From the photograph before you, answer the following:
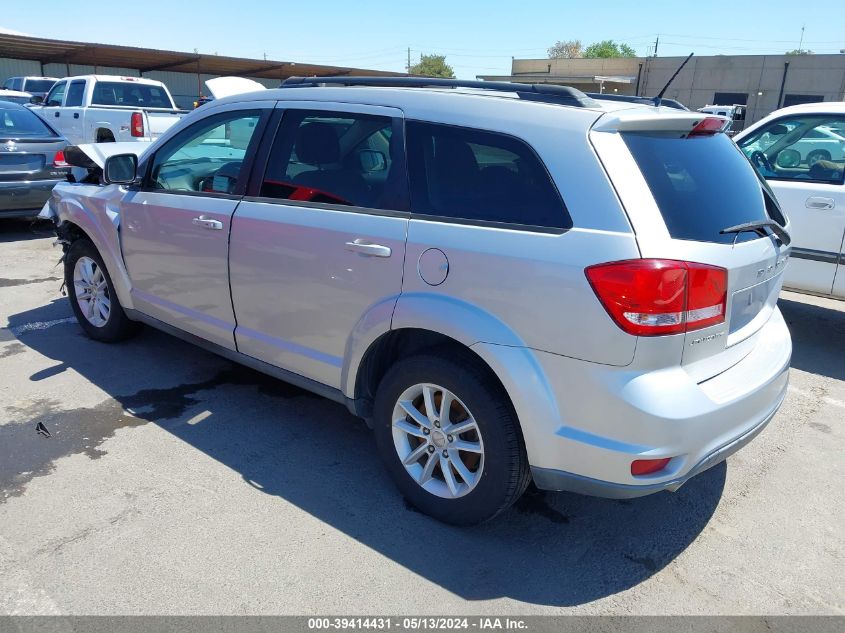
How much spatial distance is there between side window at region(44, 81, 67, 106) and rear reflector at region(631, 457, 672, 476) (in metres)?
14.4

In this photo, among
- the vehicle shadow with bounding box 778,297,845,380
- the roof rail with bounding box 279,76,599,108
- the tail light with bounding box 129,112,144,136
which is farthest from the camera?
the tail light with bounding box 129,112,144,136

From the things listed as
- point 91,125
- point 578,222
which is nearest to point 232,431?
point 578,222

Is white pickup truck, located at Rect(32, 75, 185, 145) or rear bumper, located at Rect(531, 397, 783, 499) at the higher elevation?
white pickup truck, located at Rect(32, 75, 185, 145)

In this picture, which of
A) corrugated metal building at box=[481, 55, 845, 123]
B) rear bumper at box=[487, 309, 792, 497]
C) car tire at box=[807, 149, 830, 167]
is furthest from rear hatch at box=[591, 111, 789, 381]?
corrugated metal building at box=[481, 55, 845, 123]

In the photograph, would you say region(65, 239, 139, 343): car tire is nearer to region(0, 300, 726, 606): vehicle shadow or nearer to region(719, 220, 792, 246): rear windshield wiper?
region(0, 300, 726, 606): vehicle shadow

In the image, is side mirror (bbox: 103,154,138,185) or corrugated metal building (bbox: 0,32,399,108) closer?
side mirror (bbox: 103,154,138,185)

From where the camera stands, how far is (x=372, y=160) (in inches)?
126

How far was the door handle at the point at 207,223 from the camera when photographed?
370 centimetres

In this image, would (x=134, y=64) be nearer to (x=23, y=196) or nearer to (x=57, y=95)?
(x=57, y=95)

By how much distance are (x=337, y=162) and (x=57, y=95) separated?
13028 mm

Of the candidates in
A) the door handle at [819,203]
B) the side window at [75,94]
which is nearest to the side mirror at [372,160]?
the door handle at [819,203]

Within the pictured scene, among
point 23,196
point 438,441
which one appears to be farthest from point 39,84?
point 438,441

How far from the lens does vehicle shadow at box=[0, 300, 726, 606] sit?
2.76 meters

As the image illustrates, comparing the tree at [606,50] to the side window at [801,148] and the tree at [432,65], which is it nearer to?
the tree at [432,65]
